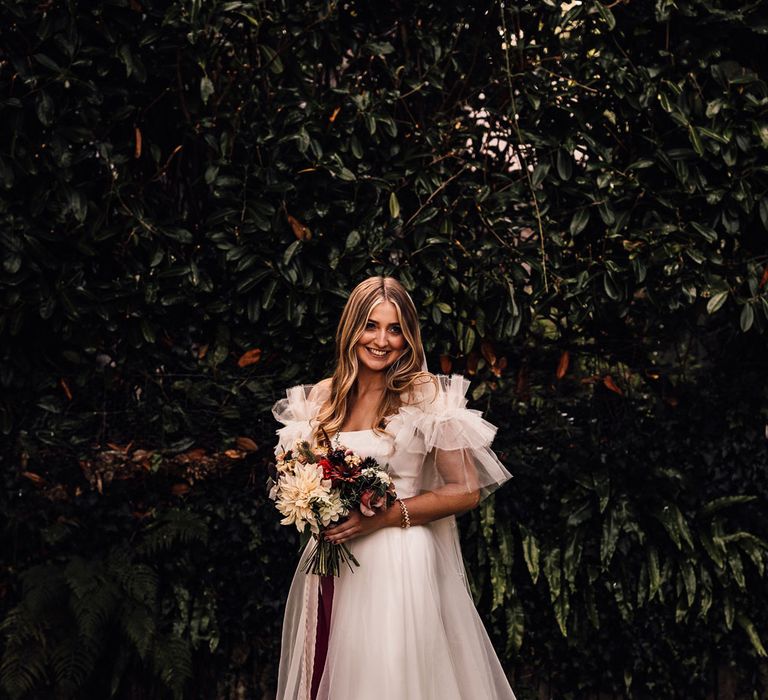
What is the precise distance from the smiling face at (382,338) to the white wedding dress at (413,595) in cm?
20

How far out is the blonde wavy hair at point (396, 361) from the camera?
4.01 metres

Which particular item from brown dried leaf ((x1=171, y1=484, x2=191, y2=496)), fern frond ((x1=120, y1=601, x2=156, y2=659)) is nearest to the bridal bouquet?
fern frond ((x1=120, y1=601, x2=156, y2=659))

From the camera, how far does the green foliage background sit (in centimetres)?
564

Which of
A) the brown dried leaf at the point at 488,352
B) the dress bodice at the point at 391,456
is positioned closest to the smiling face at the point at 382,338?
the dress bodice at the point at 391,456

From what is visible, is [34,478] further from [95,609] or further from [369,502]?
[369,502]

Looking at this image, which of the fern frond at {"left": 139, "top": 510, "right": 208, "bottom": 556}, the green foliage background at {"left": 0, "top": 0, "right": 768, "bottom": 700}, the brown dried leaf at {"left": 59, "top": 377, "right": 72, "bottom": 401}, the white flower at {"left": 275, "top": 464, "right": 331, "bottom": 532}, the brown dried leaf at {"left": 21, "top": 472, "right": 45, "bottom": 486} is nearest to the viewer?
the white flower at {"left": 275, "top": 464, "right": 331, "bottom": 532}

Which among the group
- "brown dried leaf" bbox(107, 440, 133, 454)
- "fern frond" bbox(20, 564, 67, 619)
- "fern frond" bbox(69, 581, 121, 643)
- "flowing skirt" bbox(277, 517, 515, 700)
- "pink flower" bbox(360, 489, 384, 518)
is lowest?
"flowing skirt" bbox(277, 517, 515, 700)

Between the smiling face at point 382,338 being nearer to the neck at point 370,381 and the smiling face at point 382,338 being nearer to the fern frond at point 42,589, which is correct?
the neck at point 370,381

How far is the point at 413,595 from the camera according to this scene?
3797 mm

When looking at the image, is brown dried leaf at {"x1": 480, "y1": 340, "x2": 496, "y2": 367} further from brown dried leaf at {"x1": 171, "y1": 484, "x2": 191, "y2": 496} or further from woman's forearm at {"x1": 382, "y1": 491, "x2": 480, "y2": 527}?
woman's forearm at {"x1": 382, "y1": 491, "x2": 480, "y2": 527}

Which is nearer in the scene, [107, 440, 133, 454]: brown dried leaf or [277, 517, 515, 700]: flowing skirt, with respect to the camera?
[277, 517, 515, 700]: flowing skirt

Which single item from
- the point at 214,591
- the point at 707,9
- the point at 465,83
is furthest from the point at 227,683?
the point at 707,9

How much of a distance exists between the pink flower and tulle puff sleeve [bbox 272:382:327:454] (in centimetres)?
51

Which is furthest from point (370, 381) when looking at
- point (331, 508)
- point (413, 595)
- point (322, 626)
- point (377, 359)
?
point (322, 626)
